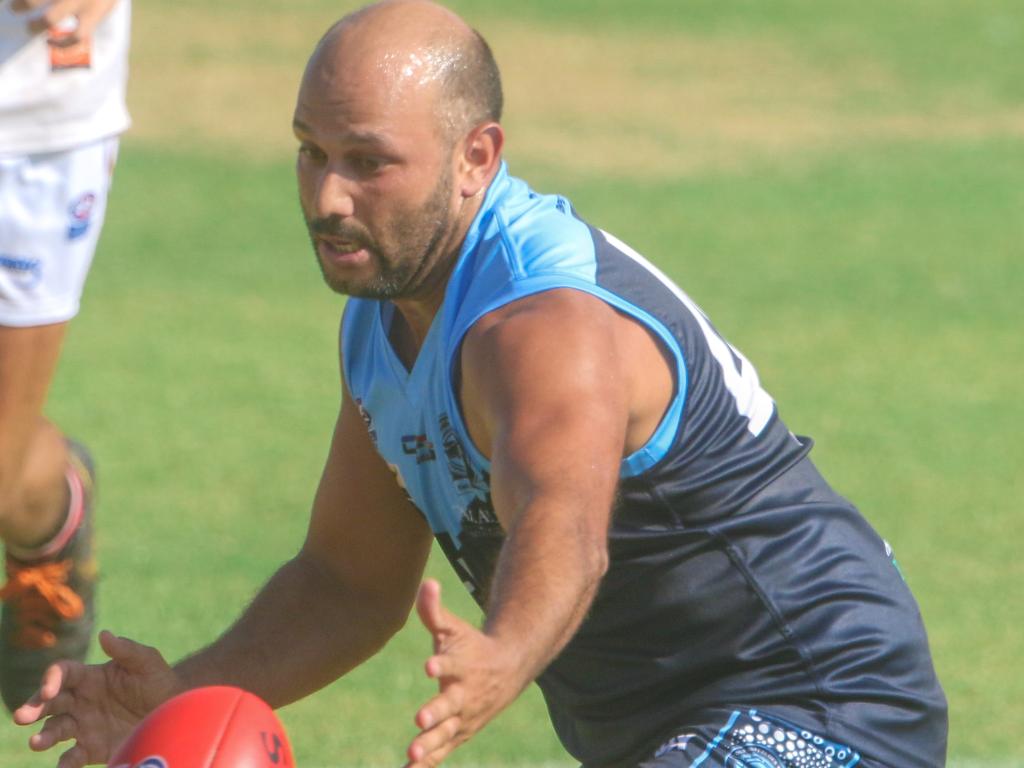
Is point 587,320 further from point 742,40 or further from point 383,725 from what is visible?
point 742,40

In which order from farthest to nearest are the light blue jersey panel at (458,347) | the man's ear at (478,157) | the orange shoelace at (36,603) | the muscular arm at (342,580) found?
the orange shoelace at (36,603) → the muscular arm at (342,580) → the man's ear at (478,157) → the light blue jersey panel at (458,347)

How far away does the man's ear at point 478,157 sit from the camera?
381 cm

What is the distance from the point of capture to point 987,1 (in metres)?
21.0

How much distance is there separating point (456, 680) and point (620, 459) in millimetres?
637

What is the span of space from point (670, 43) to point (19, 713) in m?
16.3

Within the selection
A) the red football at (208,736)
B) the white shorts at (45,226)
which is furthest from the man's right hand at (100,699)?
the white shorts at (45,226)

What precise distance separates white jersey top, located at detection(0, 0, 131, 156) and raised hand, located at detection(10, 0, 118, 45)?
30 mm

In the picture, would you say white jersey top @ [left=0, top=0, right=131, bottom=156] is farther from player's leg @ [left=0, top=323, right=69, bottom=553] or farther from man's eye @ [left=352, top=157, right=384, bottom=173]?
man's eye @ [left=352, top=157, right=384, bottom=173]

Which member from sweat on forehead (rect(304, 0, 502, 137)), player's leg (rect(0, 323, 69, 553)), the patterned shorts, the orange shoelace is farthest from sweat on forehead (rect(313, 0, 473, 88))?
the orange shoelace

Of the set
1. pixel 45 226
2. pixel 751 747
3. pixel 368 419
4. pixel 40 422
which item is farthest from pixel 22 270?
pixel 751 747

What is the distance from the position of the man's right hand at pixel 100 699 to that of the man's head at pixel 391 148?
0.82 meters

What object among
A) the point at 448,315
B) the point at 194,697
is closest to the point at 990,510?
the point at 448,315

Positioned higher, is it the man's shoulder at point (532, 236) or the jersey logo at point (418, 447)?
the man's shoulder at point (532, 236)

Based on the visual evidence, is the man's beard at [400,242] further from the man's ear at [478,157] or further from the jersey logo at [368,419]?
the jersey logo at [368,419]
